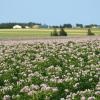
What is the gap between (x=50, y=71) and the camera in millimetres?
16797

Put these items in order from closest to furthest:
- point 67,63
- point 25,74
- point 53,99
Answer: point 53,99 < point 25,74 < point 67,63

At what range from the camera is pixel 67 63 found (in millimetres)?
20031

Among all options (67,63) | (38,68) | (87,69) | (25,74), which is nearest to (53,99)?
(25,74)

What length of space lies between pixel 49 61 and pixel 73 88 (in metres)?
8.44

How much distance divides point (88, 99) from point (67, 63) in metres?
10.3

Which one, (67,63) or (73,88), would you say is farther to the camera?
(67,63)

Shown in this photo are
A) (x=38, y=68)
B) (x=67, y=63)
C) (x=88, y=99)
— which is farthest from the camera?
(x=67, y=63)

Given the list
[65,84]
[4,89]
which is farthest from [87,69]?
[4,89]

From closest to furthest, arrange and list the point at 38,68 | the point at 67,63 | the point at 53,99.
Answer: the point at 53,99 < the point at 38,68 < the point at 67,63

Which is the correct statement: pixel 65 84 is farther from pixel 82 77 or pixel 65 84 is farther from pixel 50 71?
pixel 50 71

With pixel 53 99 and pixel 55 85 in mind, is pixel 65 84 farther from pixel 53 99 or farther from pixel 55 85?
pixel 53 99

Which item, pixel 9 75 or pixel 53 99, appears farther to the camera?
pixel 9 75

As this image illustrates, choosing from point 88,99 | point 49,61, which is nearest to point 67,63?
point 49,61

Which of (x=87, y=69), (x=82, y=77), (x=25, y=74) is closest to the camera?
(x=82, y=77)
